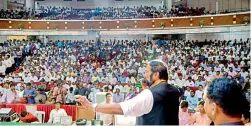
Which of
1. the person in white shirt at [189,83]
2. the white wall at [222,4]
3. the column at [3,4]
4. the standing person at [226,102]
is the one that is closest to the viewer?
the standing person at [226,102]

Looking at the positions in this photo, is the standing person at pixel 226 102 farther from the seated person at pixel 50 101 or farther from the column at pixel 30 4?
the column at pixel 30 4

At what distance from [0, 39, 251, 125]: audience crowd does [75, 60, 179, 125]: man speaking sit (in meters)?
2.02

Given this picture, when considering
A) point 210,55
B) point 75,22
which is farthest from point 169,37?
point 210,55

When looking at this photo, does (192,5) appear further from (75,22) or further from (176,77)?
(176,77)

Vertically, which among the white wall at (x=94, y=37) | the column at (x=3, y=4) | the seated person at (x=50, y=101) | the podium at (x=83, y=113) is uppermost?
the column at (x=3, y=4)

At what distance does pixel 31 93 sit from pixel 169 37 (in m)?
15.1

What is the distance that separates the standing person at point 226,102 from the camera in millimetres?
1205

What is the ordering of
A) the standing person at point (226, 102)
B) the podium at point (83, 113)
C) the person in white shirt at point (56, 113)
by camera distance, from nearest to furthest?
the standing person at point (226, 102) → the person in white shirt at point (56, 113) → the podium at point (83, 113)

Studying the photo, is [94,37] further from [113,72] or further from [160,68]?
[160,68]

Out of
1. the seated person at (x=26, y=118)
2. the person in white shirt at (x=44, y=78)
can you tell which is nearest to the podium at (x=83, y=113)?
the seated person at (x=26, y=118)

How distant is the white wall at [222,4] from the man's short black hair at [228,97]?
17628 mm

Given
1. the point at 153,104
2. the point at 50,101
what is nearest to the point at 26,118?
the point at 50,101

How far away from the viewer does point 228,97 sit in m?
1.22

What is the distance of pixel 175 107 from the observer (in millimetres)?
2062
